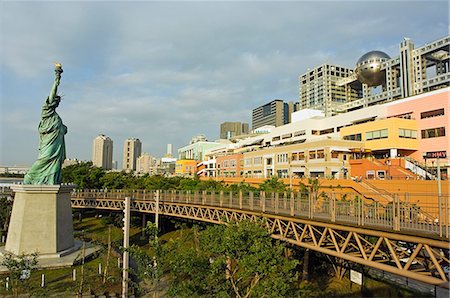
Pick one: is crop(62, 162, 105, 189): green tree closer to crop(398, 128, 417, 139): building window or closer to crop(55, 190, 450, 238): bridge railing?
crop(55, 190, 450, 238): bridge railing

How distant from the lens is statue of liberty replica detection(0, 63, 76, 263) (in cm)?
2328

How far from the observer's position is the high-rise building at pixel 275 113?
577ft

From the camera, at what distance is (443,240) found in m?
10.3

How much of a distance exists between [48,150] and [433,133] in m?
43.6

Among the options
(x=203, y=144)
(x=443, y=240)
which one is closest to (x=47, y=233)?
(x=443, y=240)

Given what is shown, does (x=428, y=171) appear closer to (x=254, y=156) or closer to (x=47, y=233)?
(x=254, y=156)

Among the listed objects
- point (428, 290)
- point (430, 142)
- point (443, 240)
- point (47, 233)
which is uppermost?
point (430, 142)

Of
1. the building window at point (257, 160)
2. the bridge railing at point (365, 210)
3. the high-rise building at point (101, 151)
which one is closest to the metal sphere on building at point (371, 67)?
the building window at point (257, 160)

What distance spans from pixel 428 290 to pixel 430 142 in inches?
1051

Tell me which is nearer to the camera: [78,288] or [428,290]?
[78,288]

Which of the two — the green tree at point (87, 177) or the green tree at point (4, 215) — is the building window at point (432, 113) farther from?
the green tree at point (4, 215)

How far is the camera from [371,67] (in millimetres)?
71562

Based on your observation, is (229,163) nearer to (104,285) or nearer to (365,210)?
(104,285)

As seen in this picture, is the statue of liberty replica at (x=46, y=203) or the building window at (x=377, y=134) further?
the building window at (x=377, y=134)
